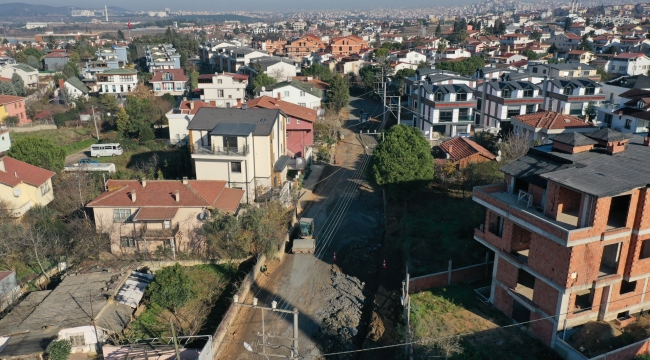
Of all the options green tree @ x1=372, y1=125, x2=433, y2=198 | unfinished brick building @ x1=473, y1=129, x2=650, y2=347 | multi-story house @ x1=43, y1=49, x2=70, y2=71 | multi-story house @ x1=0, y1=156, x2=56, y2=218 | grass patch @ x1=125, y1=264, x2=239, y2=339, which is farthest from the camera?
multi-story house @ x1=43, y1=49, x2=70, y2=71

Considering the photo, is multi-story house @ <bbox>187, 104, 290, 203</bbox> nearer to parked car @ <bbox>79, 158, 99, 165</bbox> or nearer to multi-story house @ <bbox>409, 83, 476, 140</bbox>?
parked car @ <bbox>79, 158, 99, 165</bbox>

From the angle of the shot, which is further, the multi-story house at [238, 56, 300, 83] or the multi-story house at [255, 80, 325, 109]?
the multi-story house at [238, 56, 300, 83]

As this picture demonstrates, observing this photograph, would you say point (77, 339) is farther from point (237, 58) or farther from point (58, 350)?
point (237, 58)

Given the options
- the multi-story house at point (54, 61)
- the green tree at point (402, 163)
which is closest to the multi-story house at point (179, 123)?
the green tree at point (402, 163)

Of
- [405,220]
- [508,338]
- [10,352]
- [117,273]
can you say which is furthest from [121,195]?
[508,338]

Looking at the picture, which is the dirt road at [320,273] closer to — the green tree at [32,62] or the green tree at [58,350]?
the green tree at [58,350]

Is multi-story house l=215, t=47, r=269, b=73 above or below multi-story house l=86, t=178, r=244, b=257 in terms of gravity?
above

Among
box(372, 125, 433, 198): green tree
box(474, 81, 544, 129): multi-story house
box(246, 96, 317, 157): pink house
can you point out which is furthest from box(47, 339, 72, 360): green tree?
box(474, 81, 544, 129): multi-story house

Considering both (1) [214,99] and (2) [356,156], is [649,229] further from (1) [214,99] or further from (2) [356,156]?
(1) [214,99]
